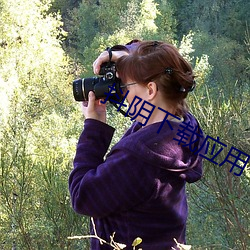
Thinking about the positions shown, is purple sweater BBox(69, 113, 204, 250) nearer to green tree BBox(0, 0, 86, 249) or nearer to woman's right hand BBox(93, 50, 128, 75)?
woman's right hand BBox(93, 50, 128, 75)

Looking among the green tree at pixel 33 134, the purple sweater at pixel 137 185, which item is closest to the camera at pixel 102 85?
the purple sweater at pixel 137 185

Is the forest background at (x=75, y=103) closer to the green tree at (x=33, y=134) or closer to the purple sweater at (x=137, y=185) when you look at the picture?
the green tree at (x=33, y=134)

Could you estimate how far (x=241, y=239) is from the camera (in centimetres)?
248

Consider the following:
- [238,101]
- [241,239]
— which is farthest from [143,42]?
[241,239]

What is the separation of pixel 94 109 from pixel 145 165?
0.65 ft

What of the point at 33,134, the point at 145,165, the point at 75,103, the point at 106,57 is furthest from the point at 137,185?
the point at 75,103

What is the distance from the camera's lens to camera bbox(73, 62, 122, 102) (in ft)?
3.02

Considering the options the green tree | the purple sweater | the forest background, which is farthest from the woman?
the green tree

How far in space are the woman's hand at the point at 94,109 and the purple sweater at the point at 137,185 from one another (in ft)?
0.23

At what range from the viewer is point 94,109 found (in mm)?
936

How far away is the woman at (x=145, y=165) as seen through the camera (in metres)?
0.80

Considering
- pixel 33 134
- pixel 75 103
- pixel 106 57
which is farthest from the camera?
pixel 75 103

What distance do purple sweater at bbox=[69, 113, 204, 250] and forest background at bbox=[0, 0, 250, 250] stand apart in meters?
0.27

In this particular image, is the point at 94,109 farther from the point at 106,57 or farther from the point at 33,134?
the point at 33,134
